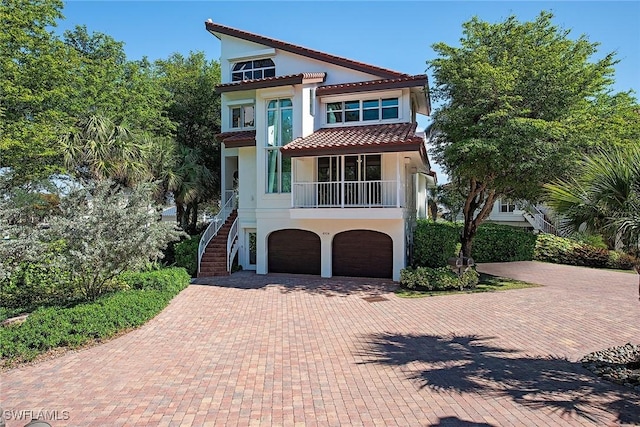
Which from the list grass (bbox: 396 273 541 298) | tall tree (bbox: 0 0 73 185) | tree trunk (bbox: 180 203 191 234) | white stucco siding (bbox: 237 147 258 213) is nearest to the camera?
grass (bbox: 396 273 541 298)

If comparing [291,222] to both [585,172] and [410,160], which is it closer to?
[410,160]

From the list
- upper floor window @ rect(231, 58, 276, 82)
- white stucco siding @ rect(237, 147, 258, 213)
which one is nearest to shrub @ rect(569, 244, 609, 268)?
white stucco siding @ rect(237, 147, 258, 213)

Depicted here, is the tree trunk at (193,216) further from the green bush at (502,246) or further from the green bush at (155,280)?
the green bush at (502,246)

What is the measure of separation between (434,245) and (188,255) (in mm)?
11676

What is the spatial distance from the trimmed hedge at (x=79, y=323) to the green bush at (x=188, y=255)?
553 cm

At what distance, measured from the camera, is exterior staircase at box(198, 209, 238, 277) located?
58.0 ft

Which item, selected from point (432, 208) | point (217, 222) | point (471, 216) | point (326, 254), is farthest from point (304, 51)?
point (432, 208)

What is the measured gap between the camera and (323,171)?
17.8 metres

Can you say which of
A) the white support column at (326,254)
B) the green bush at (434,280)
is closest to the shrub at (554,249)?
the green bush at (434,280)

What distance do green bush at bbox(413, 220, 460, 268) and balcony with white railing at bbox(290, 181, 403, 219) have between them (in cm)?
230

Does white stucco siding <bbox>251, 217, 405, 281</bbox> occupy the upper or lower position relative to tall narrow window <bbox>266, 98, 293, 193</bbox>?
lower

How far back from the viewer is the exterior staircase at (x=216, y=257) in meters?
17.7

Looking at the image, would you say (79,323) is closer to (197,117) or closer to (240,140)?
(240,140)

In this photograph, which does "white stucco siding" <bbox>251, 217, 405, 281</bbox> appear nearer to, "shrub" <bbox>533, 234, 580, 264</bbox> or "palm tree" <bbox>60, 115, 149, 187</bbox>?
"palm tree" <bbox>60, 115, 149, 187</bbox>
